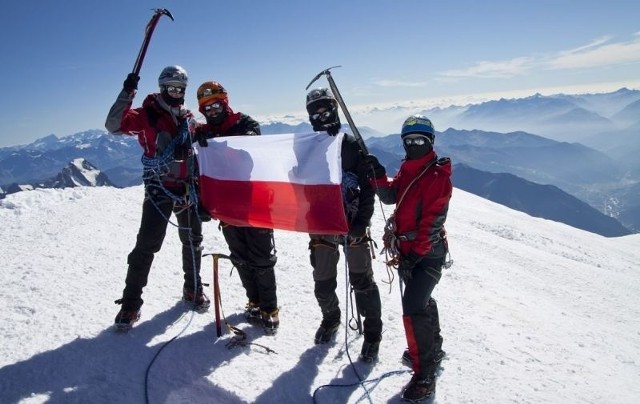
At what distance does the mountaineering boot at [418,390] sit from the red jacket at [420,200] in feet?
5.87

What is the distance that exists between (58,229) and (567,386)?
13222 mm

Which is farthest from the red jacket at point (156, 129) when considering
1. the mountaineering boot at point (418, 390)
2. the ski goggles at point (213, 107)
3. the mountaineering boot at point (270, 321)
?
the mountaineering boot at point (418, 390)

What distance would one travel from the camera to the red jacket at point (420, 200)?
552cm

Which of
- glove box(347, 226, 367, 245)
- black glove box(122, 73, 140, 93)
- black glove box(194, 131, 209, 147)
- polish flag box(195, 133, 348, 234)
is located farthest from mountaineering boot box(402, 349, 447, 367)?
black glove box(122, 73, 140, 93)

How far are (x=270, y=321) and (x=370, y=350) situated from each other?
184 centimetres

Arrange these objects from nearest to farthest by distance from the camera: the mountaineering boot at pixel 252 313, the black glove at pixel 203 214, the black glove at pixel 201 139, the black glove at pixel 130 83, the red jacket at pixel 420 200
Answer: the red jacket at pixel 420 200 < the black glove at pixel 130 83 < the black glove at pixel 201 139 < the black glove at pixel 203 214 < the mountaineering boot at pixel 252 313

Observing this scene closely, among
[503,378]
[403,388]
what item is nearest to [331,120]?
[403,388]

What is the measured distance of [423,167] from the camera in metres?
5.81

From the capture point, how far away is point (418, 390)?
18.4 ft

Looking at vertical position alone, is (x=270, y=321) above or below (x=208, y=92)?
below

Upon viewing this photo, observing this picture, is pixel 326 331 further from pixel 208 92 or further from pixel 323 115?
pixel 208 92

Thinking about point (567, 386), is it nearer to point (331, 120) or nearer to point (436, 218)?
point (436, 218)

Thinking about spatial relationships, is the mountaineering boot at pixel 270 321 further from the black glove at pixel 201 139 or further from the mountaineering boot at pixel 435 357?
the black glove at pixel 201 139

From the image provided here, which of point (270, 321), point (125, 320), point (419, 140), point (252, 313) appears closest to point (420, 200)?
point (419, 140)
